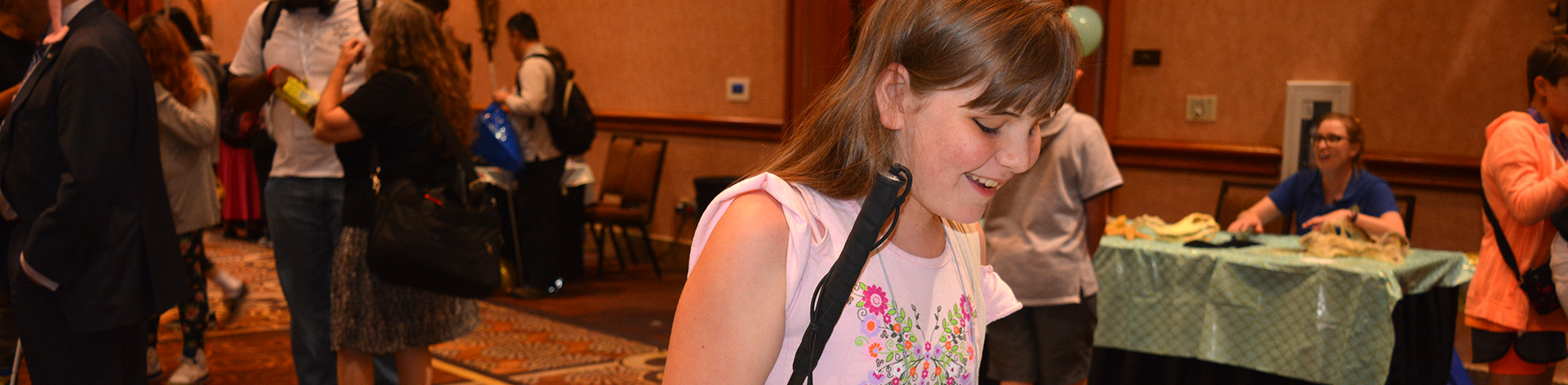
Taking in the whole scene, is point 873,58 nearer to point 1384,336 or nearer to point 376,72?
point 376,72

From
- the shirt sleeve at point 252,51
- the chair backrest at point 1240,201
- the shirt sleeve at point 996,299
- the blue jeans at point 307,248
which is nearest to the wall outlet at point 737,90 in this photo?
the chair backrest at point 1240,201

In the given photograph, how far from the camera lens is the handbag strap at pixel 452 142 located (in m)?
2.76

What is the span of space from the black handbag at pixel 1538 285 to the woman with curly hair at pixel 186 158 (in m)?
3.90

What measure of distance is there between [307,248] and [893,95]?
2309mm

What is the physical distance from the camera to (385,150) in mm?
2748

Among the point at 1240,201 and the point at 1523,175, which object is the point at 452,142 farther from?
the point at 1240,201

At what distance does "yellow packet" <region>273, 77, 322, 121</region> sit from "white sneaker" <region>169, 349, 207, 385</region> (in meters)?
1.38

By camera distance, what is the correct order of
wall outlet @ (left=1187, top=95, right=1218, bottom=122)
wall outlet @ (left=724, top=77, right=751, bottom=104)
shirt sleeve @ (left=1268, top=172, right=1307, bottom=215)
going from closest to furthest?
shirt sleeve @ (left=1268, top=172, right=1307, bottom=215) → wall outlet @ (left=1187, top=95, right=1218, bottom=122) → wall outlet @ (left=724, top=77, right=751, bottom=104)

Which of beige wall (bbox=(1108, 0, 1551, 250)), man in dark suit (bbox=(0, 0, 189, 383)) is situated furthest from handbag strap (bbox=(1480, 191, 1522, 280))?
man in dark suit (bbox=(0, 0, 189, 383))

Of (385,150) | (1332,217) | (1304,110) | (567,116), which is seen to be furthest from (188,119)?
(1304,110)

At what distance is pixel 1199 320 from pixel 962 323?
247 cm

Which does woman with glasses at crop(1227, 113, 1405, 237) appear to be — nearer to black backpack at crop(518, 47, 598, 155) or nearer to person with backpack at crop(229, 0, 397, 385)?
person with backpack at crop(229, 0, 397, 385)

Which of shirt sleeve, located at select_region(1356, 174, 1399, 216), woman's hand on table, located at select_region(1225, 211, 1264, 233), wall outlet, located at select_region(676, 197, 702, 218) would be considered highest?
shirt sleeve, located at select_region(1356, 174, 1399, 216)

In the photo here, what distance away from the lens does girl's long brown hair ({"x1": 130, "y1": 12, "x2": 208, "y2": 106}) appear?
374 cm
